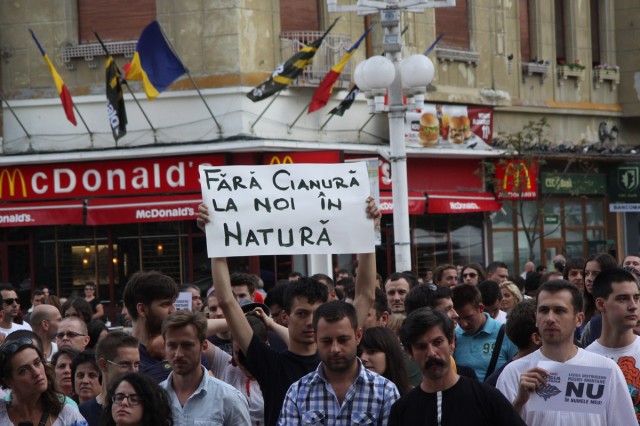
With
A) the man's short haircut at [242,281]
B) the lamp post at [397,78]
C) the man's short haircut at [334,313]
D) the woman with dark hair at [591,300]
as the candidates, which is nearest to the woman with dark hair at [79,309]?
the man's short haircut at [242,281]

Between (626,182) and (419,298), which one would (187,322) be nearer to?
(419,298)

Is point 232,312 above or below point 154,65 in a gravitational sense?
below

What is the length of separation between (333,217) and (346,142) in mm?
21795

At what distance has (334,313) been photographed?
7023 mm

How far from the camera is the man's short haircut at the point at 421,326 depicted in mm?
6496

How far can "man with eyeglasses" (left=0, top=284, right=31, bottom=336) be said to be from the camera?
44.2 feet

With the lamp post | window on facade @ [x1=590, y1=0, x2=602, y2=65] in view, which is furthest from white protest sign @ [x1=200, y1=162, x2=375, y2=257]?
window on facade @ [x1=590, y1=0, x2=602, y2=65]

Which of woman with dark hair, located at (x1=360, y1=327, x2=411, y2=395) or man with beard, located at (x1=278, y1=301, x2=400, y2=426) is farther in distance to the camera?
woman with dark hair, located at (x1=360, y1=327, x2=411, y2=395)

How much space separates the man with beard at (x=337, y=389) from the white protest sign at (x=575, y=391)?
747 mm

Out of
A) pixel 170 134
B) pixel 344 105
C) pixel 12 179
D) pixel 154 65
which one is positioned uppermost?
pixel 154 65

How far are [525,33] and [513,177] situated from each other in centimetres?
459

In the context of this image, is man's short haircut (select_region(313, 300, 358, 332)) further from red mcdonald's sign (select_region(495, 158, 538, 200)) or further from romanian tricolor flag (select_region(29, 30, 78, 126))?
red mcdonald's sign (select_region(495, 158, 538, 200))

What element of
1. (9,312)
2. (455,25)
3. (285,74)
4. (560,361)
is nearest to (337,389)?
(560,361)

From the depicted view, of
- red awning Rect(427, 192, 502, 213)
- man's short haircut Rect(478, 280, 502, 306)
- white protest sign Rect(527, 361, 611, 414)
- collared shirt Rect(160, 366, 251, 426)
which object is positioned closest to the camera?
white protest sign Rect(527, 361, 611, 414)
